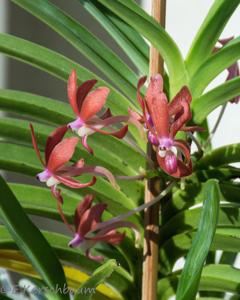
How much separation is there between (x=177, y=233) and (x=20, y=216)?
0.20 meters

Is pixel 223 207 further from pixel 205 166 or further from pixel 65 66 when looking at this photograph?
pixel 65 66

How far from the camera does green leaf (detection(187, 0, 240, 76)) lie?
1.79 ft

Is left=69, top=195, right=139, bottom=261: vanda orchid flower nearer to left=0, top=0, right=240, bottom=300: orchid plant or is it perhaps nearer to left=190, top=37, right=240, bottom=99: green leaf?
left=0, top=0, right=240, bottom=300: orchid plant

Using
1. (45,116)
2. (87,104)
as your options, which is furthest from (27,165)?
(87,104)

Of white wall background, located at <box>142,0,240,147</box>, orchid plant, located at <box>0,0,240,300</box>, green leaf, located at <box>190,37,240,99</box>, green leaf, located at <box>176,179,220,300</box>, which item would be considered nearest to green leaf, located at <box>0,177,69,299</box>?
orchid plant, located at <box>0,0,240,300</box>

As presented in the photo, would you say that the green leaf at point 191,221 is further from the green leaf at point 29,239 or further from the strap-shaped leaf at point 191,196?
the green leaf at point 29,239

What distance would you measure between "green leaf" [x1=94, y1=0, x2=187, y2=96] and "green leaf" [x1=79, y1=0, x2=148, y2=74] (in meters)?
0.07

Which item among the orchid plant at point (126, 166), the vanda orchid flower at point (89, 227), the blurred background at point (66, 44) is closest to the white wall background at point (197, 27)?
the blurred background at point (66, 44)

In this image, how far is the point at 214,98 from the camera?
0.55 m

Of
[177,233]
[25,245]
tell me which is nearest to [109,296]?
[177,233]

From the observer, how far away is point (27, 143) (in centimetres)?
63

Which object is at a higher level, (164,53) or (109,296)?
(164,53)

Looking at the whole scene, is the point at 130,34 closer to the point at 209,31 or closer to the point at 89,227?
the point at 209,31

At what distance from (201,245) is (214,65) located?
19cm
